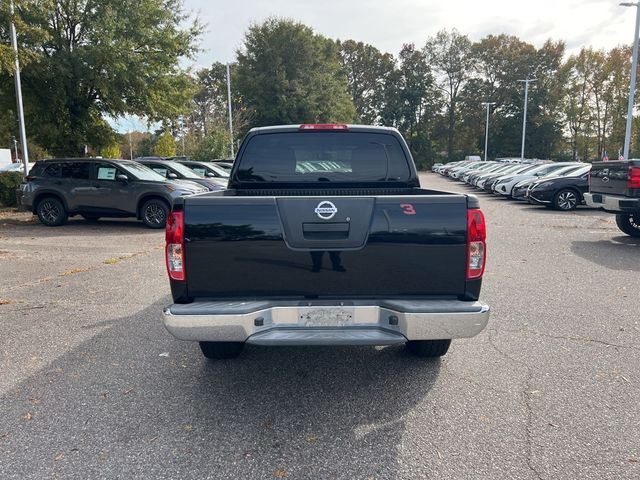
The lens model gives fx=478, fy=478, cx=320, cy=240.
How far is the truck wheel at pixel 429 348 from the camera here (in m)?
3.97

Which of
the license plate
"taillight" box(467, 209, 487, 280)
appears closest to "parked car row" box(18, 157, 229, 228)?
the license plate

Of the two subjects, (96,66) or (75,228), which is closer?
(75,228)

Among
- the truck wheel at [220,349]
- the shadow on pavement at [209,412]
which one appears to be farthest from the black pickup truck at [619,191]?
the truck wheel at [220,349]

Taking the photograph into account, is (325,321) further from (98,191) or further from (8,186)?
(8,186)

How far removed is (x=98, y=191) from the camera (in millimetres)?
12242

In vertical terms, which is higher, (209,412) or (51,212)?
(51,212)

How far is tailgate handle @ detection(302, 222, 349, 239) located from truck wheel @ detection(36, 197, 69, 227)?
37.9 ft

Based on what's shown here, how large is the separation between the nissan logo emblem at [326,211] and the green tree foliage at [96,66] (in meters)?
14.0

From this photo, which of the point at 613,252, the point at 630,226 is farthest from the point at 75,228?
the point at 630,226

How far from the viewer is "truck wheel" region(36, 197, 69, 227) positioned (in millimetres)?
12594

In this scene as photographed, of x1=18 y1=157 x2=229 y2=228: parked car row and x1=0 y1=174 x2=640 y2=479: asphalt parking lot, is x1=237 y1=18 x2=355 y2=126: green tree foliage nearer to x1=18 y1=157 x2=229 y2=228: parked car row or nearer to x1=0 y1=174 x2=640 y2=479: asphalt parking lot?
x1=18 y1=157 x2=229 y2=228: parked car row

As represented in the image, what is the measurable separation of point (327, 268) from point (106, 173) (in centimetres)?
1078

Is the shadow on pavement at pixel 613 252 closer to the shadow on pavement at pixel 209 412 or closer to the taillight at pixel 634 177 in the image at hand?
the taillight at pixel 634 177

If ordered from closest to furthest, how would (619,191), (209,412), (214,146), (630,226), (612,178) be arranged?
(209,412) → (619,191) → (612,178) → (630,226) → (214,146)
